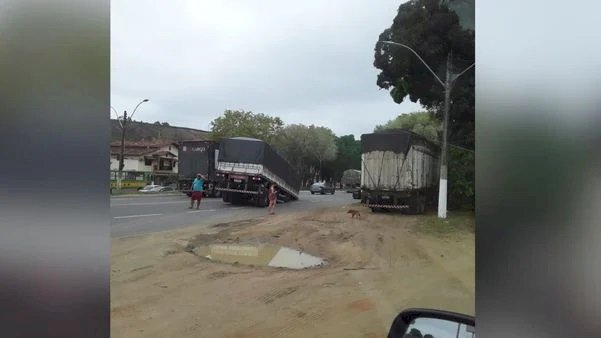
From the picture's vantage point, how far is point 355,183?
1736 mm

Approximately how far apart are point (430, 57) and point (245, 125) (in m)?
0.68

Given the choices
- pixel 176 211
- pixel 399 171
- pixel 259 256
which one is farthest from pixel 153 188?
pixel 399 171

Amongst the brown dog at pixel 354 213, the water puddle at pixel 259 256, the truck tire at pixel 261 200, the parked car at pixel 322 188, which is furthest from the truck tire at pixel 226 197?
the brown dog at pixel 354 213

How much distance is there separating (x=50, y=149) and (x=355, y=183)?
3.39 ft

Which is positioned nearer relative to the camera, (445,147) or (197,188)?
(445,147)

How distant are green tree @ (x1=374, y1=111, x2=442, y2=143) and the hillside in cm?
71

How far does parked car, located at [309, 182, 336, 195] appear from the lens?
182cm

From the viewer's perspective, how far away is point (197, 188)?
1.80 m

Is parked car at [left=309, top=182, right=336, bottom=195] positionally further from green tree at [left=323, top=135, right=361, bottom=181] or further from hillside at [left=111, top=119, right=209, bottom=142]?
hillside at [left=111, top=119, right=209, bottom=142]

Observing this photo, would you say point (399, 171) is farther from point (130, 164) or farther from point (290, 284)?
point (130, 164)

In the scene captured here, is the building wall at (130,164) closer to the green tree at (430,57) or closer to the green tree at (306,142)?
the green tree at (306,142)

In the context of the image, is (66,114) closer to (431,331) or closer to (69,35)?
(69,35)

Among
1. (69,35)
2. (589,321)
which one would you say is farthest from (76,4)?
(589,321)

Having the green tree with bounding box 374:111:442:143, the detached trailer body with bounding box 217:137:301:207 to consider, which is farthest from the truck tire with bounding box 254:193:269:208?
the green tree with bounding box 374:111:442:143
